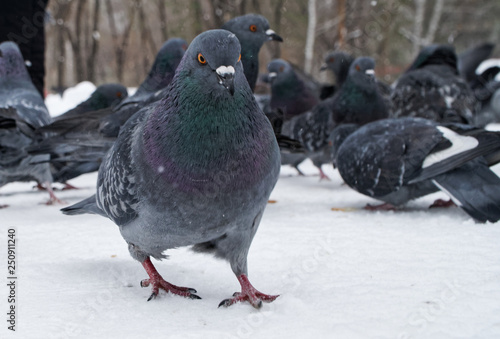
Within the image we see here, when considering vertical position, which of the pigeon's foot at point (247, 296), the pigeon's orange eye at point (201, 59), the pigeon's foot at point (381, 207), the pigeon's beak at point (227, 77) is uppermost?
the pigeon's orange eye at point (201, 59)

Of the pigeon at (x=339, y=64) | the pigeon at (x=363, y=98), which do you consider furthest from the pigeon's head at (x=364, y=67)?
the pigeon at (x=339, y=64)

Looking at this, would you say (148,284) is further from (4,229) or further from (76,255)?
(4,229)

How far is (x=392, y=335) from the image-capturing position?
199 cm

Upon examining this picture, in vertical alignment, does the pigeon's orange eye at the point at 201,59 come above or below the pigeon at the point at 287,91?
above

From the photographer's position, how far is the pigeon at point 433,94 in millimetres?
6584

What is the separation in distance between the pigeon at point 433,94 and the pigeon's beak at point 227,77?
4.84 meters

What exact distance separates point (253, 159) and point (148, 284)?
98 centimetres

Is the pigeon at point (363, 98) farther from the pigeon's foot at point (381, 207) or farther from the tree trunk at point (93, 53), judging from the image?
the tree trunk at point (93, 53)

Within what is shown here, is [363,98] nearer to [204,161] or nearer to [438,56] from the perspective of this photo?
[438,56]

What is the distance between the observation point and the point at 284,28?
64.2 ft

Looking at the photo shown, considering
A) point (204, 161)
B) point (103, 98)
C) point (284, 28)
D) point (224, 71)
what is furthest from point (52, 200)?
point (284, 28)

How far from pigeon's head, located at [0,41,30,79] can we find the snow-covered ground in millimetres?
1776

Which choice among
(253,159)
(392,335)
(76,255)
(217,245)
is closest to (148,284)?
(217,245)

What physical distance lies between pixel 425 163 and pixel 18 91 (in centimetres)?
393
